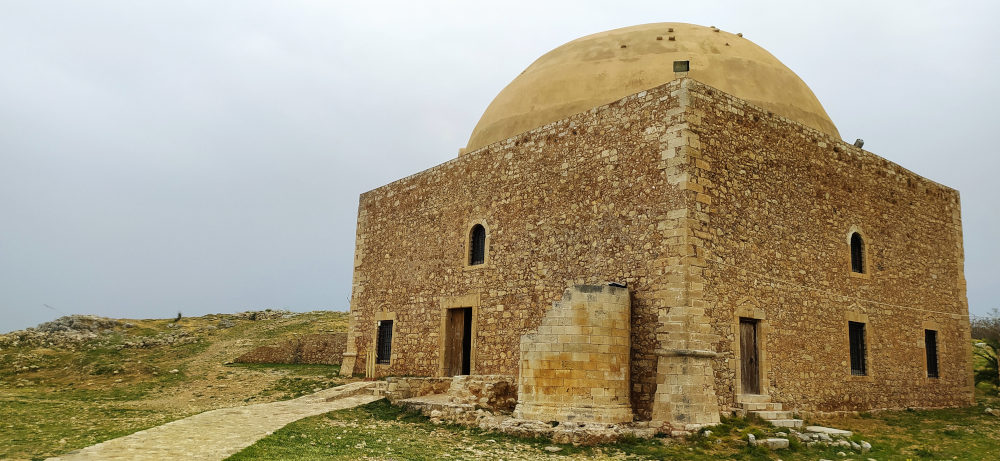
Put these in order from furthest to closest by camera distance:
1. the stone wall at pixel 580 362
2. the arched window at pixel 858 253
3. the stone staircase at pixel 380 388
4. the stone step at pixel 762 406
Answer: the arched window at pixel 858 253 < the stone staircase at pixel 380 388 < the stone step at pixel 762 406 < the stone wall at pixel 580 362

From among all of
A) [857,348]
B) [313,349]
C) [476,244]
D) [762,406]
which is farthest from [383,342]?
[857,348]

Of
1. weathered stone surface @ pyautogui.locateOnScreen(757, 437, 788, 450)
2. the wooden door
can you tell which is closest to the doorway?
the wooden door

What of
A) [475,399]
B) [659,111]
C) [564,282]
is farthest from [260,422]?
[659,111]

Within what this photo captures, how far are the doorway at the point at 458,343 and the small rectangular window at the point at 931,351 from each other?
912 cm

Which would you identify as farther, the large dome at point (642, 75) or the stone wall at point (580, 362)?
the large dome at point (642, 75)

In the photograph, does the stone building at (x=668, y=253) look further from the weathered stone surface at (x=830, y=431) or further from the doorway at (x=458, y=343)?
the weathered stone surface at (x=830, y=431)

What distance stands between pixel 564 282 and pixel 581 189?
1543mm

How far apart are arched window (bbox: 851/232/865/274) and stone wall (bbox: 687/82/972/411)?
10cm

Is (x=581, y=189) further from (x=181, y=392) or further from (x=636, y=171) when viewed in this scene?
(x=181, y=392)

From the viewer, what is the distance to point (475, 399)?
10.8 m

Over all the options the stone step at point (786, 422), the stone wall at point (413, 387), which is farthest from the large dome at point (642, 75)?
the stone step at point (786, 422)

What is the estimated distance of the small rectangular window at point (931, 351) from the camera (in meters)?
13.9

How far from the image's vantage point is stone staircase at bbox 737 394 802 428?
9781 mm

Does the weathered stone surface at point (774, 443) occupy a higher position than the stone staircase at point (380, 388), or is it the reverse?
the stone staircase at point (380, 388)
